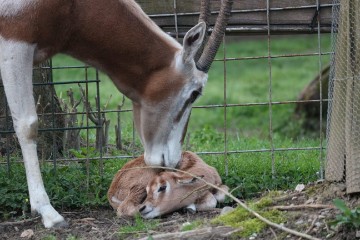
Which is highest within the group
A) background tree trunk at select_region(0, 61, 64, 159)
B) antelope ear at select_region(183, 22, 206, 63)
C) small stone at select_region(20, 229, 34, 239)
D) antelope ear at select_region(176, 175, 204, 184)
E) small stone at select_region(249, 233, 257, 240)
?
antelope ear at select_region(183, 22, 206, 63)

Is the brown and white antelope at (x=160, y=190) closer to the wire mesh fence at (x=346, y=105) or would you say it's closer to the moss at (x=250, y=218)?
the moss at (x=250, y=218)

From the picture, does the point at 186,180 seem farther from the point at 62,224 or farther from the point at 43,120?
the point at 43,120

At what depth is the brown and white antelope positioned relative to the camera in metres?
6.85

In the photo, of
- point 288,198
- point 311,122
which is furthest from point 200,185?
point 311,122

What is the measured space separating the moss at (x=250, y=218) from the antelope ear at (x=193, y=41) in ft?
4.39

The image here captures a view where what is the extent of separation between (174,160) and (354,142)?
1574 millimetres

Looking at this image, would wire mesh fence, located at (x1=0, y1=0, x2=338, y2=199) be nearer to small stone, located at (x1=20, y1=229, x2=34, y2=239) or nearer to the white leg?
the white leg

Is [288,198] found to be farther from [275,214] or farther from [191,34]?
[191,34]

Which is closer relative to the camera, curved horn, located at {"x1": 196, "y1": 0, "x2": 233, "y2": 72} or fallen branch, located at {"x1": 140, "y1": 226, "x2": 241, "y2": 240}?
fallen branch, located at {"x1": 140, "y1": 226, "x2": 241, "y2": 240}

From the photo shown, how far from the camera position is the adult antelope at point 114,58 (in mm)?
6719

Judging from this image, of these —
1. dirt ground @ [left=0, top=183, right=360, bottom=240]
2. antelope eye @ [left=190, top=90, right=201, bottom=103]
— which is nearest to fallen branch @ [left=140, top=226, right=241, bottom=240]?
dirt ground @ [left=0, top=183, right=360, bottom=240]

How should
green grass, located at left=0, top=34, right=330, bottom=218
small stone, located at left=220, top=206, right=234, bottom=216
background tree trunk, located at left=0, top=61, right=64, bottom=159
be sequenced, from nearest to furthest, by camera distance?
1. small stone, located at left=220, top=206, right=234, bottom=216
2. green grass, located at left=0, top=34, right=330, bottom=218
3. background tree trunk, located at left=0, top=61, right=64, bottom=159

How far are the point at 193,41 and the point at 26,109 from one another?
1.40 m

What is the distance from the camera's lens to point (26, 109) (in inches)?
271
